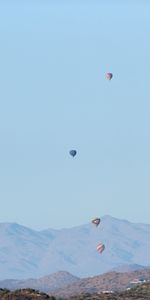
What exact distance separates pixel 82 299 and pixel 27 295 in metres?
23.5

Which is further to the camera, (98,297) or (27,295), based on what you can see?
(98,297)

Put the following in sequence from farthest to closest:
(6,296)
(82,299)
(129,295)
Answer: (129,295)
(82,299)
(6,296)

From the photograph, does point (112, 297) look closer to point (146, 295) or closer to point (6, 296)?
point (146, 295)

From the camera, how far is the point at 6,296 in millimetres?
124812

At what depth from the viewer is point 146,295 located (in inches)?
6806

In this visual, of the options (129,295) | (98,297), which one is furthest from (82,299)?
(129,295)

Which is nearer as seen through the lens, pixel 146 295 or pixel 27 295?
pixel 27 295

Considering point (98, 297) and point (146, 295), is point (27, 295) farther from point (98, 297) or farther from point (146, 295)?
point (146, 295)

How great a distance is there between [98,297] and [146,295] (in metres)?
20.3

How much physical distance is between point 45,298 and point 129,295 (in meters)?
42.7

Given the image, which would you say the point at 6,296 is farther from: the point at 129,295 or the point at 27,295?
the point at 129,295

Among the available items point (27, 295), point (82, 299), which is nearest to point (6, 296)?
point (27, 295)

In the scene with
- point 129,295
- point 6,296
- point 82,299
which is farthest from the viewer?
point 129,295

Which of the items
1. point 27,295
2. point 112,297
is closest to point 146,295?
point 112,297
